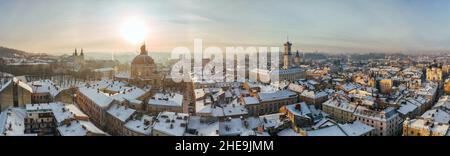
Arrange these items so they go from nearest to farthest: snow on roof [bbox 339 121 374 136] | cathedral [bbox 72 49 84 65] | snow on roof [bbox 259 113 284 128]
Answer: snow on roof [bbox 339 121 374 136], snow on roof [bbox 259 113 284 128], cathedral [bbox 72 49 84 65]

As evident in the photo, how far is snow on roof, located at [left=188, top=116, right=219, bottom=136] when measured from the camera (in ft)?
32.2

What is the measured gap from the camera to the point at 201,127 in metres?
10.7

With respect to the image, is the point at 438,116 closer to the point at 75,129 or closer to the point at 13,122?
the point at 75,129

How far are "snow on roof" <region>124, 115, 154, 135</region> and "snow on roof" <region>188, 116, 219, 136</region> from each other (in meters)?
1.32

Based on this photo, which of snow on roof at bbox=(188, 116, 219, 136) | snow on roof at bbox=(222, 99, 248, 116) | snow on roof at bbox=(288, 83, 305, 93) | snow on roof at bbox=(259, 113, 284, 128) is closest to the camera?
snow on roof at bbox=(188, 116, 219, 136)

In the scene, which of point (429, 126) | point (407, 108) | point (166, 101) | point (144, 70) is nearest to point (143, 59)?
point (144, 70)

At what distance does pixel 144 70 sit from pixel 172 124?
51.0 ft

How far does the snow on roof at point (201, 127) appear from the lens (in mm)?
9828

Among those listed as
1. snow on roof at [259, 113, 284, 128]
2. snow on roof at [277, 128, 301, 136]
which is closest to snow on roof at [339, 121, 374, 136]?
snow on roof at [277, 128, 301, 136]

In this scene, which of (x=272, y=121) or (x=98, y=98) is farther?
(x=98, y=98)

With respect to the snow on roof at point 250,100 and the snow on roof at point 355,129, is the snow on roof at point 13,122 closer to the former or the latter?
the snow on roof at point 250,100

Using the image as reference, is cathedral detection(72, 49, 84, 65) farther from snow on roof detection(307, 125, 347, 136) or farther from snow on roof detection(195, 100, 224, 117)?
snow on roof detection(307, 125, 347, 136)
